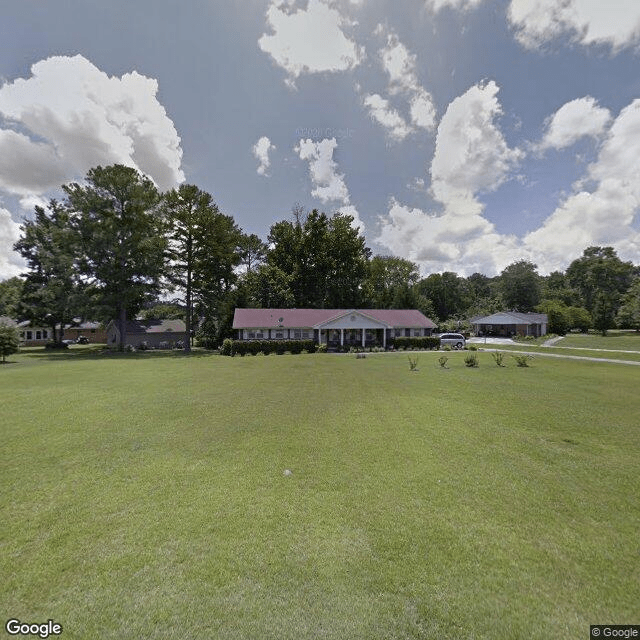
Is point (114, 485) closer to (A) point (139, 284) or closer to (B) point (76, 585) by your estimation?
(B) point (76, 585)

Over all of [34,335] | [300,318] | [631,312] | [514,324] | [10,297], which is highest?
[10,297]

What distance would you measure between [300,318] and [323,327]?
3.66m

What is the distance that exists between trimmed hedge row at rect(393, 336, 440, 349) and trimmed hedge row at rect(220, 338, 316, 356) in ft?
39.2

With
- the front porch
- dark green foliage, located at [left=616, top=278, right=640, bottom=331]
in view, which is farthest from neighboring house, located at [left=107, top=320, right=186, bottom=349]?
dark green foliage, located at [left=616, top=278, right=640, bottom=331]

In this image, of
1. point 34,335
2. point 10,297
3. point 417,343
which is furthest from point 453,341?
point 10,297

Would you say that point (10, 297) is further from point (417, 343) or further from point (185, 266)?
point (417, 343)

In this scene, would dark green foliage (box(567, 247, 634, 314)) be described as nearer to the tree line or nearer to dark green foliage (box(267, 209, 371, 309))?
the tree line

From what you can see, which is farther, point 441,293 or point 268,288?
point 441,293

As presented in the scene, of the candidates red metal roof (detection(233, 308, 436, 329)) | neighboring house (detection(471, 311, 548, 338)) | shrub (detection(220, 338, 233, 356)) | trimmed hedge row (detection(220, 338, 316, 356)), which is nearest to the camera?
shrub (detection(220, 338, 233, 356))

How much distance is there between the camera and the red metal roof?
41.6 metres

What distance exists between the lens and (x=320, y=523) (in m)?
5.21

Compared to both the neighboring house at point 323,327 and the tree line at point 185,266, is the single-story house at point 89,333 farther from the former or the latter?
the neighboring house at point 323,327

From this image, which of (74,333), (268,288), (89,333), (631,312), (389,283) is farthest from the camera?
(389,283)

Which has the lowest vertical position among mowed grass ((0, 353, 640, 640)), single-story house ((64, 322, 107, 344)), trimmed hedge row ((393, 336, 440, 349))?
mowed grass ((0, 353, 640, 640))
